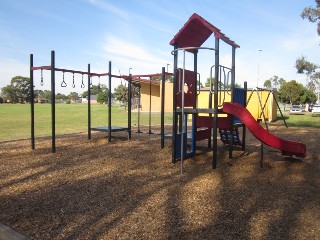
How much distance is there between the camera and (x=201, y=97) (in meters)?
25.9

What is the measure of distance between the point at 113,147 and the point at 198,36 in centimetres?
423

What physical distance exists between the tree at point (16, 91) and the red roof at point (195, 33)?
125 meters

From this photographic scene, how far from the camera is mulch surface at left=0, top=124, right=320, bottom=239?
3.54 metres

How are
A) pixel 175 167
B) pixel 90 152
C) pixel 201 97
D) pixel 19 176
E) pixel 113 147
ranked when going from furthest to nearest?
1. pixel 201 97
2. pixel 113 147
3. pixel 90 152
4. pixel 175 167
5. pixel 19 176

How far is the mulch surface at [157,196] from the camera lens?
3.54 meters

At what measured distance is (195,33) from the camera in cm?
759

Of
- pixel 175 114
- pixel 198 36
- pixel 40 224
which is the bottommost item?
pixel 40 224

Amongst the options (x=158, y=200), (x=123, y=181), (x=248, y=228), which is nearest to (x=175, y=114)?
(x=123, y=181)

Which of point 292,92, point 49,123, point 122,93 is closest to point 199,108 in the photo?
point 49,123

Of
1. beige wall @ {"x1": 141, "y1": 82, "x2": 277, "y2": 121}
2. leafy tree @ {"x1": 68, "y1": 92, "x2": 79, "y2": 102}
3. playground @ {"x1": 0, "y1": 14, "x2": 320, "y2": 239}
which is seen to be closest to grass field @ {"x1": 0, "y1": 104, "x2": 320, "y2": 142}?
beige wall @ {"x1": 141, "y1": 82, "x2": 277, "y2": 121}

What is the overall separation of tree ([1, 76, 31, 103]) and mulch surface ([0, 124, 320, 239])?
125116mm

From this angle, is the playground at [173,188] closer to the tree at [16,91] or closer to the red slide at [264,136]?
the red slide at [264,136]

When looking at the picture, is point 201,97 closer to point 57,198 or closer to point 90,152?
→ point 90,152

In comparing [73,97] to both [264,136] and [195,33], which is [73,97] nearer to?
[195,33]
